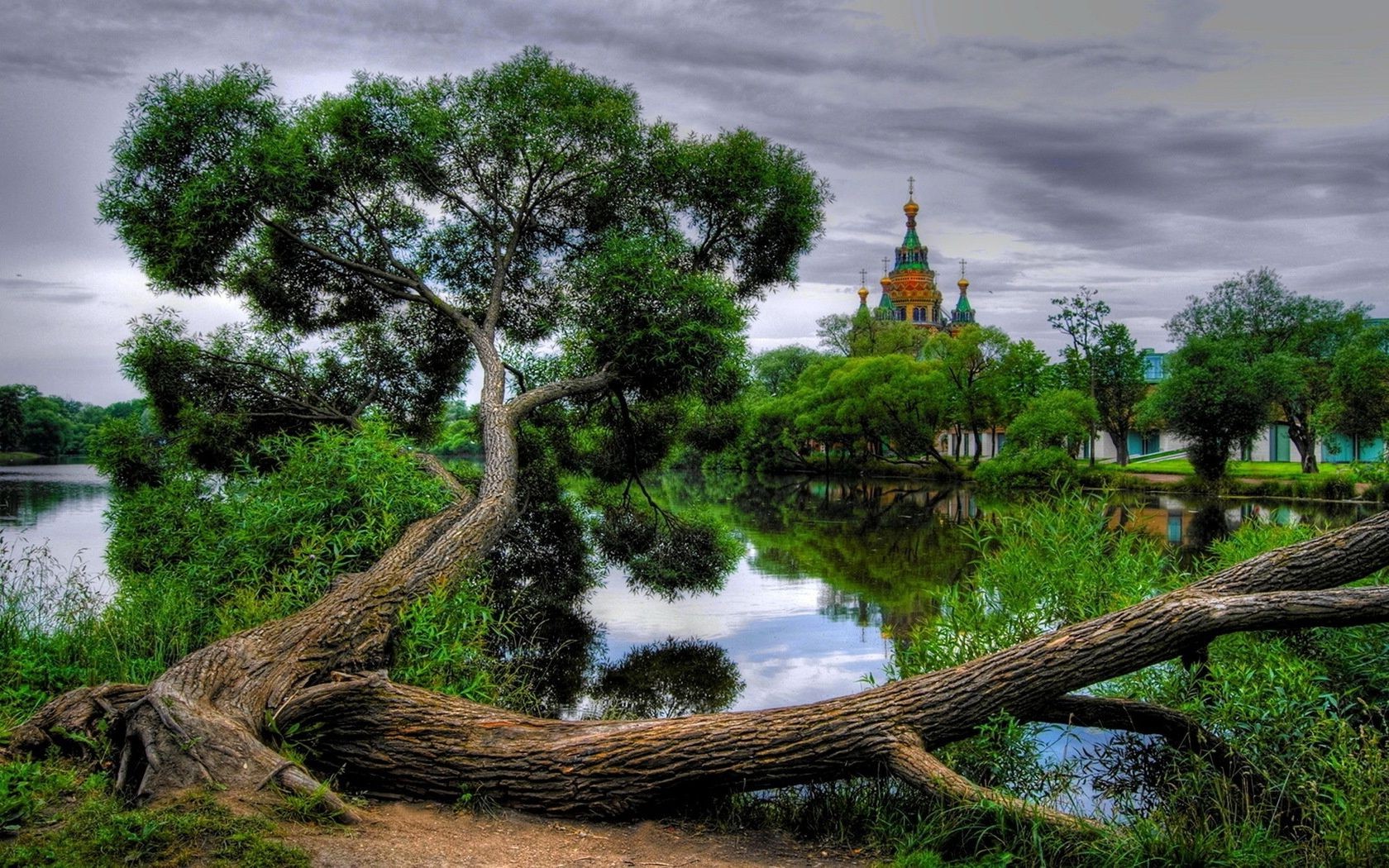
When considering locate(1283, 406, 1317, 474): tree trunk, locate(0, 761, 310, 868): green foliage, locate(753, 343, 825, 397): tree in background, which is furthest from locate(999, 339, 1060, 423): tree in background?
locate(0, 761, 310, 868): green foliage

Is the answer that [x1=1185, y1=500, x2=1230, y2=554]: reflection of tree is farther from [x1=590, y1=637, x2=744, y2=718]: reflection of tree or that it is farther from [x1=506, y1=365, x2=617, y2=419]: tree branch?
[x1=506, y1=365, x2=617, y2=419]: tree branch

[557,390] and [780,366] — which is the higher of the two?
[780,366]

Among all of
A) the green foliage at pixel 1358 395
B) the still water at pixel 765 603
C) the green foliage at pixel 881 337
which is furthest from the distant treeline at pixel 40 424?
the green foliage at pixel 1358 395

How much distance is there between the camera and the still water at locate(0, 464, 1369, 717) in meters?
11.4

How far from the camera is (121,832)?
13.6ft

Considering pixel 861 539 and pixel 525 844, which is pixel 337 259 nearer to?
pixel 525 844

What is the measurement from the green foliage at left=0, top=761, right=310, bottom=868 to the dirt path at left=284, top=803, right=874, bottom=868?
24cm

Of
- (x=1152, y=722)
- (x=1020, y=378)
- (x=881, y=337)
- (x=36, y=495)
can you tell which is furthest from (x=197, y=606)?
(x=881, y=337)

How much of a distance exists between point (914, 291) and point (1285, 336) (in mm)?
38843

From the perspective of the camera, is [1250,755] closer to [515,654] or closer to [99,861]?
[99,861]

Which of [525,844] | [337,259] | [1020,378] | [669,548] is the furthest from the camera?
[1020,378]

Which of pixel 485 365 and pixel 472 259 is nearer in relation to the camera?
pixel 485 365

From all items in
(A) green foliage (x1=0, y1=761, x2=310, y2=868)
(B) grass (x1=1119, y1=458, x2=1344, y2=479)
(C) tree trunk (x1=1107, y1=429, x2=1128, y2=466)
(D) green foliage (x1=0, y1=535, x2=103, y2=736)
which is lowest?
(A) green foliage (x1=0, y1=761, x2=310, y2=868)

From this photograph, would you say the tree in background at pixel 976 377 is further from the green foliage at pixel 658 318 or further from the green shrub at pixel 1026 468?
the green foliage at pixel 658 318
